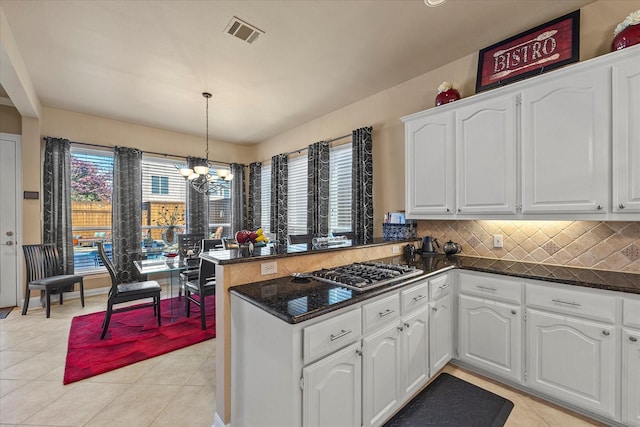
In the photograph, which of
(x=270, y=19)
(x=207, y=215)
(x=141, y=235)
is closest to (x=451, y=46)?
(x=270, y=19)

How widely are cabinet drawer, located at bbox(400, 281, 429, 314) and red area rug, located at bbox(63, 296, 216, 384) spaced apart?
2.32 metres

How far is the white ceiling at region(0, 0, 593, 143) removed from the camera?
2.19 metres

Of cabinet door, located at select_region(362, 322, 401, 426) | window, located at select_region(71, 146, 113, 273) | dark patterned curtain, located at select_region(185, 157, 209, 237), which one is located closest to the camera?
cabinet door, located at select_region(362, 322, 401, 426)

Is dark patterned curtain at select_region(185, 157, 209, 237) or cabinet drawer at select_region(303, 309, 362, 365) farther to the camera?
dark patterned curtain at select_region(185, 157, 209, 237)

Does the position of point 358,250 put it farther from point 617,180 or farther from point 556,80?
point 556,80

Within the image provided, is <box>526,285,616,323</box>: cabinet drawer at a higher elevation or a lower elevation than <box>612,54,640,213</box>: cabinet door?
lower

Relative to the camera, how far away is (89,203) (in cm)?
461

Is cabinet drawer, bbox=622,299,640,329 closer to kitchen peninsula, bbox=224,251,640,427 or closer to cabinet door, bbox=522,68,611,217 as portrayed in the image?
kitchen peninsula, bbox=224,251,640,427

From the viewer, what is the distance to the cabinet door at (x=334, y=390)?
50.6 inches

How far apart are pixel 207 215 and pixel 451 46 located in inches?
196

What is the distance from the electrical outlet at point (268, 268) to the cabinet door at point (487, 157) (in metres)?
1.80

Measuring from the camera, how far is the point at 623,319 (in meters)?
1.67

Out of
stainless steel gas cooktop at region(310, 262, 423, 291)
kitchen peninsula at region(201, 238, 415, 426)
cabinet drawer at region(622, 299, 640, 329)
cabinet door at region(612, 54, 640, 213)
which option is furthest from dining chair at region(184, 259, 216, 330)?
cabinet door at region(612, 54, 640, 213)

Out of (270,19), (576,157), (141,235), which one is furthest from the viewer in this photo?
(141,235)
